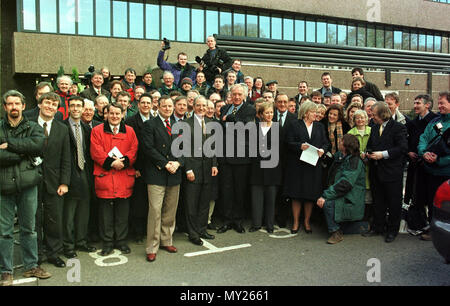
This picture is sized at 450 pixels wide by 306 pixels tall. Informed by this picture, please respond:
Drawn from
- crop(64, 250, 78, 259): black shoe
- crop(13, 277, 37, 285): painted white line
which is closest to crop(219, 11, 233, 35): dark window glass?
crop(64, 250, 78, 259): black shoe

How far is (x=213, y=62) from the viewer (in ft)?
31.9

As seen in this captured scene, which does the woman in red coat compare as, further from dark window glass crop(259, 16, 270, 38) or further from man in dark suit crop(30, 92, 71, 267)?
dark window glass crop(259, 16, 270, 38)

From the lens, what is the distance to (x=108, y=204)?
5.45 m

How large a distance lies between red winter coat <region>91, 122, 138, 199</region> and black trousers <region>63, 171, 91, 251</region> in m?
0.25

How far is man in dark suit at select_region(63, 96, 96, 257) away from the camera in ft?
17.5

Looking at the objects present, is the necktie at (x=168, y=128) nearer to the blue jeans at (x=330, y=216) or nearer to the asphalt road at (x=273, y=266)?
the asphalt road at (x=273, y=266)

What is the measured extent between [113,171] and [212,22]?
1600cm

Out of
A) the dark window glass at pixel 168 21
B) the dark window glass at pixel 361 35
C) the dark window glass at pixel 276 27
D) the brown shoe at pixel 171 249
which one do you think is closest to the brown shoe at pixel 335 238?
the brown shoe at pixel 171 249

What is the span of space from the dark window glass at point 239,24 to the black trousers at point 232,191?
1514 cm

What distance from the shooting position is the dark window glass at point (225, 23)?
1995 cm

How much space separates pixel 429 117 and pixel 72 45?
14.7 meters

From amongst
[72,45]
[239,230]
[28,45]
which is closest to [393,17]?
[72,45]

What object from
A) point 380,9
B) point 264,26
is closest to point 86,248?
point 264,26

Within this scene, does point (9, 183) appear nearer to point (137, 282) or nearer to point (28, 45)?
point (137, 282)
